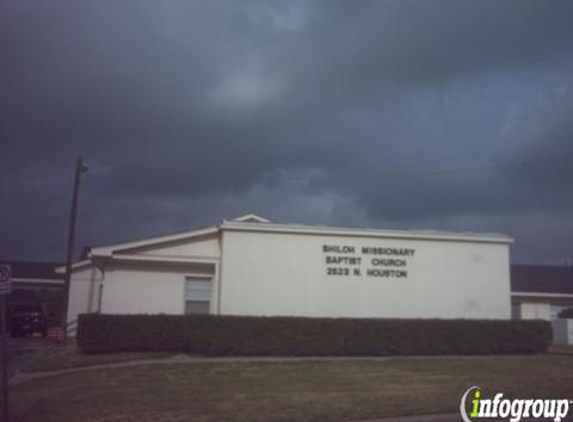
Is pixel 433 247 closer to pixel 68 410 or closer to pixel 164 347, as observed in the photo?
pixel 164 347

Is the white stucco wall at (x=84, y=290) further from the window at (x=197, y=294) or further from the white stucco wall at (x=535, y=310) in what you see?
the white stucco wall at (x=535, y=310)

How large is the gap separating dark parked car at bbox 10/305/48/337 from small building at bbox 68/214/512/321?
13912mm

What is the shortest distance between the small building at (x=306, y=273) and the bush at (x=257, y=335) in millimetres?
2191

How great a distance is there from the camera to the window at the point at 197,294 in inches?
891

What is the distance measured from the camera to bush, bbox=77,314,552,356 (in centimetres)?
1911

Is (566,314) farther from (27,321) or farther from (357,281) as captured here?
(27,321)

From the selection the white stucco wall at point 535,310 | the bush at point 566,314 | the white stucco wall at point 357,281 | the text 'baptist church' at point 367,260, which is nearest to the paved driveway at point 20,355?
the white stucco wall at point 357,281

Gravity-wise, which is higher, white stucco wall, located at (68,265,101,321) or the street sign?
white stucco wall, located at (68,265,101,321)

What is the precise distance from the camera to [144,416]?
404 inches

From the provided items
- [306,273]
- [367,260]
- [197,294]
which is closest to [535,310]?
[367,260]

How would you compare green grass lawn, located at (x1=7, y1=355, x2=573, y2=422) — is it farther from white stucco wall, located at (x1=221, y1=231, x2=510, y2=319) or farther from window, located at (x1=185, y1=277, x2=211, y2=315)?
window, located at (x1=185, y1=277, x2=211, y2=315)

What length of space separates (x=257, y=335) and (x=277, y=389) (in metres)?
6.36

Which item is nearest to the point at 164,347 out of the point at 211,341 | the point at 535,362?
the point at 211,341

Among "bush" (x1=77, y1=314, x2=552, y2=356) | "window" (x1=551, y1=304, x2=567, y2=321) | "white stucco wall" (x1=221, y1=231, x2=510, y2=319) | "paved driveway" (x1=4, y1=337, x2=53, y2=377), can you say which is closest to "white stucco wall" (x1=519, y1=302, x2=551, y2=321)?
"window" (x1=551, y1=304, x2=567, y2=321)
